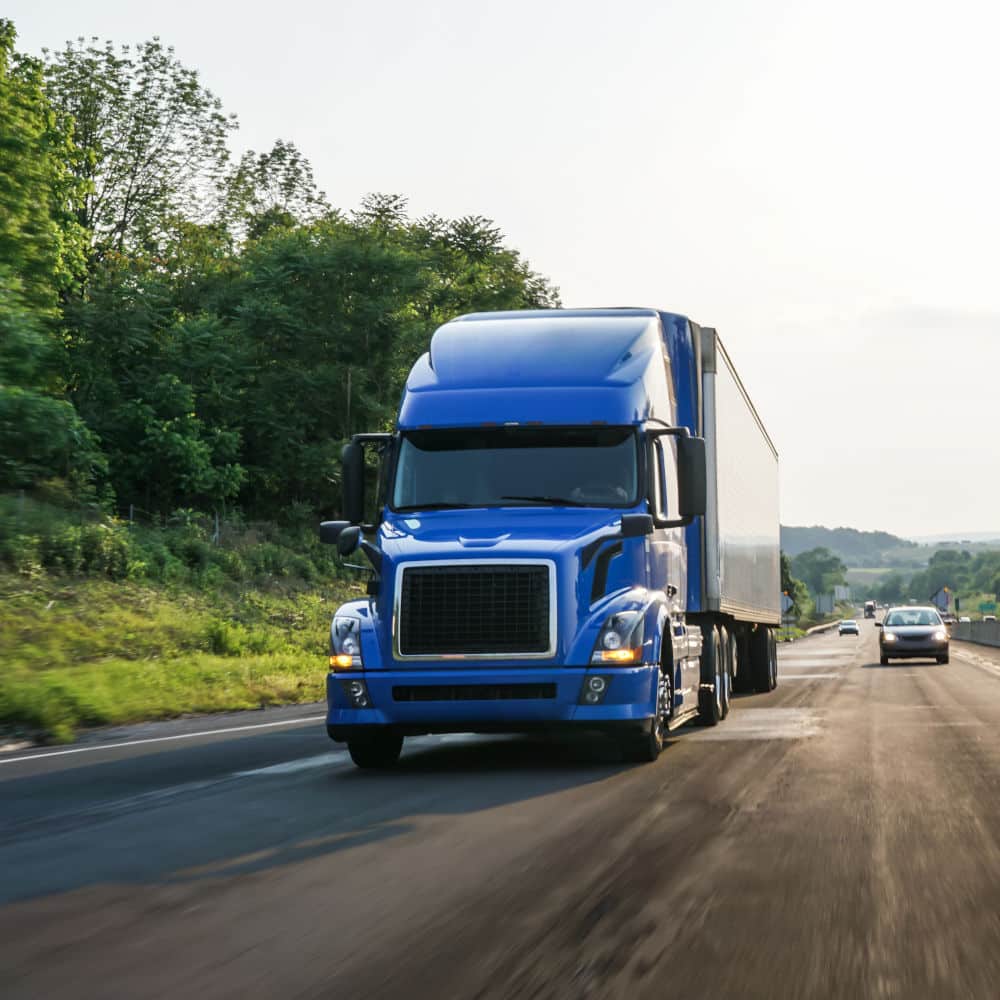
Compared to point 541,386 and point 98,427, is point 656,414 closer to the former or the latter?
point 541,386

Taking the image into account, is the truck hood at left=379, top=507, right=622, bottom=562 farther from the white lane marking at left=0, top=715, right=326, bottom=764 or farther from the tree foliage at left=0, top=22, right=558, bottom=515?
the tree foliage at left=0, top=22, right=558, bottom=515

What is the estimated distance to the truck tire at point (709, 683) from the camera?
16984 mm

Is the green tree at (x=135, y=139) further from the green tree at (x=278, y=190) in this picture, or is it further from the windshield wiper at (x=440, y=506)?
the windshield wiper at (x=440, y=506)

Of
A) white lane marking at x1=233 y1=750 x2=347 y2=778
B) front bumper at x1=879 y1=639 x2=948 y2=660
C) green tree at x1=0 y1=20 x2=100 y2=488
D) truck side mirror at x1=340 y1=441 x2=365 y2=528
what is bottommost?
white lane marking at x1=233 y1=750 x2=347 y2=778

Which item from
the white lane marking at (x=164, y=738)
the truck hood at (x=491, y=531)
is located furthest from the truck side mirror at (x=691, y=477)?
the white lane marking at (x=164, y=738)

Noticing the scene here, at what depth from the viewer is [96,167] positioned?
57125mm

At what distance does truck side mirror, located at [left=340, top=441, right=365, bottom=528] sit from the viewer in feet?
43.8

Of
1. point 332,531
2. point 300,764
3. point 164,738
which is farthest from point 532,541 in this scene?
point 164,738

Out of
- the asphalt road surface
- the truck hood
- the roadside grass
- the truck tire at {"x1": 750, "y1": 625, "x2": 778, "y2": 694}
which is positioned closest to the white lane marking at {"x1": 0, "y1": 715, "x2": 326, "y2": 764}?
the asphalt road surface

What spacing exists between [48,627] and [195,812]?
19.1 metres

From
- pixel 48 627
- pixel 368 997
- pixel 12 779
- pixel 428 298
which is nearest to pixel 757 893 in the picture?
pixel 368 997

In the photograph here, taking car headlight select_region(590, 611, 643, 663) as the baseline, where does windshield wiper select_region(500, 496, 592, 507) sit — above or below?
above

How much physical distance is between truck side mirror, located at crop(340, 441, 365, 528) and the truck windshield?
11.7 inches

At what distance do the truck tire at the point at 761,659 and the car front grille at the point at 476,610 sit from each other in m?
13.1
